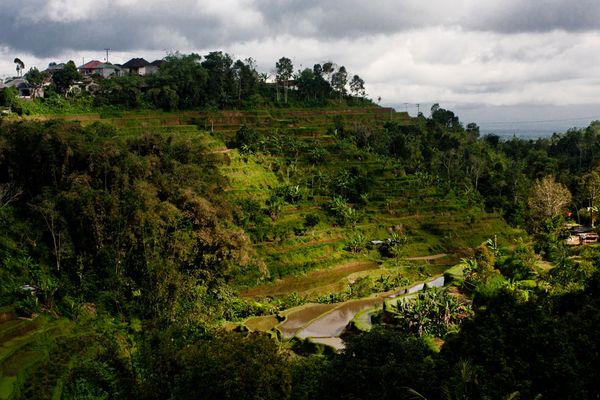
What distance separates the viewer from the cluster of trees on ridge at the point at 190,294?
13492mm

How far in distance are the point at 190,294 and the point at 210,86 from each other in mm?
40393

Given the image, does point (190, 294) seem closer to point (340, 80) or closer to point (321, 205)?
point (321, 205)

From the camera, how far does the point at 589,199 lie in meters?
48.0

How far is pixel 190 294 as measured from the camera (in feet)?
84.5

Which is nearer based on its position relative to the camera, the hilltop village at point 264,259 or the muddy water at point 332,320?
the hilltop village at point 264,259

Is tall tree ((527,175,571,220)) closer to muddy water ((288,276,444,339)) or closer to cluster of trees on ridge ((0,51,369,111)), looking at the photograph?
muddy water ((288,276,444,339))

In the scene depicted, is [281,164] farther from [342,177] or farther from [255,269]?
[255,269]

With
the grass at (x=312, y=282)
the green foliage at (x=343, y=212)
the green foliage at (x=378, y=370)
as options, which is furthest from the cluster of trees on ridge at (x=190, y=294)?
the green foliage at (x=343, y=212)

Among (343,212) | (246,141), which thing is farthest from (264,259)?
(246,141)

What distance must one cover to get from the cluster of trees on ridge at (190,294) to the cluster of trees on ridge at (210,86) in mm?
24152

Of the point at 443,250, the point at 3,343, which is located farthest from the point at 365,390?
the point at 443,250

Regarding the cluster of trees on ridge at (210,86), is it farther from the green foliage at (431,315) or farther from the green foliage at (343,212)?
the green foliage at (431,315)

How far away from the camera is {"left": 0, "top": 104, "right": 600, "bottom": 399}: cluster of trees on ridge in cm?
1349

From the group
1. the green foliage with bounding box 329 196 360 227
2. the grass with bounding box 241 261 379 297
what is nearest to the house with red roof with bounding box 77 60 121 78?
the green foliage with bounding box 329 196 360 227
